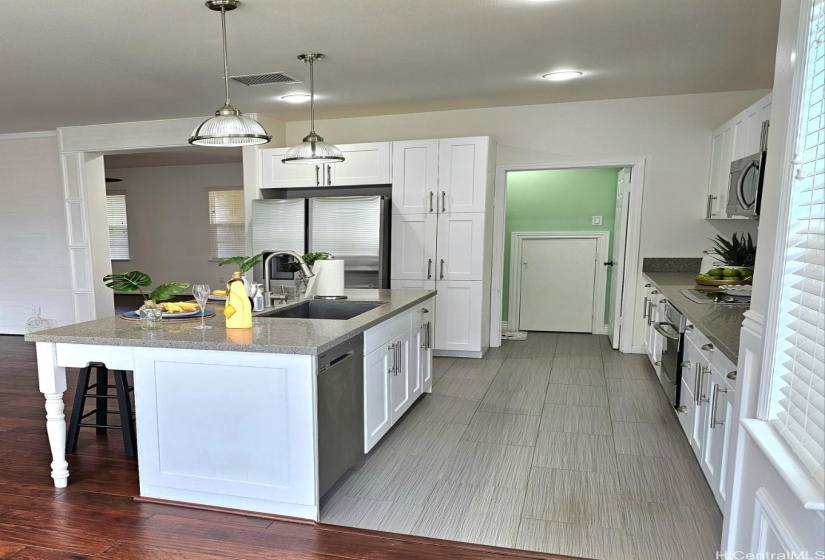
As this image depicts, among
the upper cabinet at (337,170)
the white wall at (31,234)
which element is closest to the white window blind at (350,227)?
the upper cabinet at (337,170)

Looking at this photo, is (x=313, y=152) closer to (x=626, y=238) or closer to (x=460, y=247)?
(x=460, y=247)

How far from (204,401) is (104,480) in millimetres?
919

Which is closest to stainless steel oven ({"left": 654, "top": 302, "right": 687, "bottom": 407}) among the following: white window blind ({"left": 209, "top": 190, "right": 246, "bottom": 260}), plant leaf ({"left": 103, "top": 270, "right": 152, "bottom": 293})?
plant leaf ({"left": 103, "top": 270, "right": 152, "bottom": 293})

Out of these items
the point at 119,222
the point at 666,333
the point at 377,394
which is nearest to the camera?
the point at 377,394

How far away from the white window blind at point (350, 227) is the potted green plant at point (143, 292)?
92.9 inches

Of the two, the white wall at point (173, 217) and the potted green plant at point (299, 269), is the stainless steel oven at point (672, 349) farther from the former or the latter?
the white wall at point (173, 217)

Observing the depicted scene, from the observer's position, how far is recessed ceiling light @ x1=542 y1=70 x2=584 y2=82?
3963 mm

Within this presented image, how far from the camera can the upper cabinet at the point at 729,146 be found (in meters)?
3.52

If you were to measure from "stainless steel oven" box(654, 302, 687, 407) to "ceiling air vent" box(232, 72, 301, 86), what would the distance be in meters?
3.26

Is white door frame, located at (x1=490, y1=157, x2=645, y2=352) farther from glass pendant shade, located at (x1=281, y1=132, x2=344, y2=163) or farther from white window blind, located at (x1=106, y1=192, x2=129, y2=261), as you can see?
white window blind, located at (x1=106, y1=192, x2=129, y2=261)

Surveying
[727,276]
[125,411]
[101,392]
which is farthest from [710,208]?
[101,392]

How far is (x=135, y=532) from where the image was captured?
2186 millimetres

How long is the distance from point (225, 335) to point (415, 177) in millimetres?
3114

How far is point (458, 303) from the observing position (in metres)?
5.03
